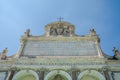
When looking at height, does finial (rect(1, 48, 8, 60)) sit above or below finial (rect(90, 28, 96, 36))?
below

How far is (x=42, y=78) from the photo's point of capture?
18812 mm

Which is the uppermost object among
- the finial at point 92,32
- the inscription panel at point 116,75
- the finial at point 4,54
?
the finial at point 92,32

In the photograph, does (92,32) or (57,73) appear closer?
(57,73)

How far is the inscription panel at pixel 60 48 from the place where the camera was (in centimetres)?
2164

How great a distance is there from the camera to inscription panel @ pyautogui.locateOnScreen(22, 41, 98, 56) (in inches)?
852

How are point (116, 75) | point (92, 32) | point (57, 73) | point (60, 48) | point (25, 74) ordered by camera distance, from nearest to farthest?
point (116, 75)
point (57, 73)
point (25, 74)
point (60, 48)
point (92, 32)

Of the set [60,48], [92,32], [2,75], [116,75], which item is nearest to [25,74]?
[2,75]

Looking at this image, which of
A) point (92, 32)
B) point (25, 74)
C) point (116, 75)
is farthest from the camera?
point (92, 32)

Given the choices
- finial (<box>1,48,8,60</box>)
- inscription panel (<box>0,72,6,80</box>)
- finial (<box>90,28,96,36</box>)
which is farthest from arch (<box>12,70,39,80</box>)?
finial (<box>90,28,96,36</box>)

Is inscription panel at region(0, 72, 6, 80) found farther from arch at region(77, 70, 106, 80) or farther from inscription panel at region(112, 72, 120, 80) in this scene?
inscription panel at region(112, 72, 120, 80)

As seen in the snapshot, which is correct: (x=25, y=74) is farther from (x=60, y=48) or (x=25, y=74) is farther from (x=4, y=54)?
(x=60, y=48)

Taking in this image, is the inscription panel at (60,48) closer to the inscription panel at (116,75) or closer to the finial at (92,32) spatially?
the finial at (92,32)

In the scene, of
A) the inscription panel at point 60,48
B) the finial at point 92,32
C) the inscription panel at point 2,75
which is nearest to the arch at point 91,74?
the inscription panel at point 60,48

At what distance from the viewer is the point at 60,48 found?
2236 centimetres
